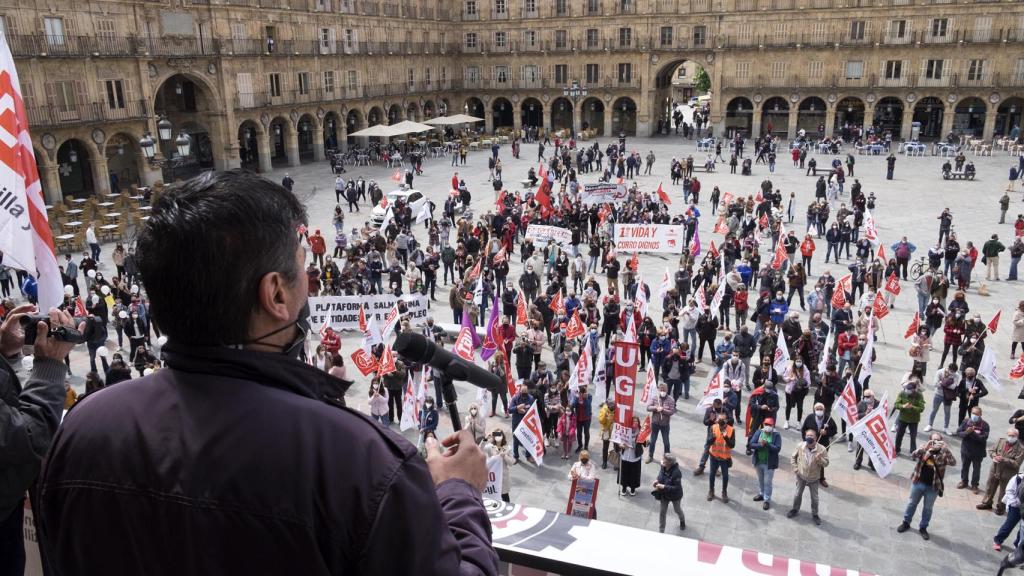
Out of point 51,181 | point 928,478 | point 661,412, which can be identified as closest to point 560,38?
point 51,181

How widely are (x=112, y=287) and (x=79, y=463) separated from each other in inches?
852

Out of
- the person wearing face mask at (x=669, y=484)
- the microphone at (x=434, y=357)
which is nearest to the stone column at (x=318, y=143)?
the person wearing face mask at (x=669, y=484)

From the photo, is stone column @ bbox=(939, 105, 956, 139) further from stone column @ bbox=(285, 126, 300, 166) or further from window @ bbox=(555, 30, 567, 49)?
stone column @ bbox=(285, 126, 300, 166)

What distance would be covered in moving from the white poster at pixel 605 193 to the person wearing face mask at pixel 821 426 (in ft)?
57.0

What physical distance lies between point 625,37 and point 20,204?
5703cm

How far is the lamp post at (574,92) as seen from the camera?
5428 centimetres

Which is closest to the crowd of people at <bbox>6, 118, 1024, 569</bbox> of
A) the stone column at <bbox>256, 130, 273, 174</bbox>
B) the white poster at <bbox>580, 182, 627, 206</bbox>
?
the white poster at <bbox>580, 182, 627, 206</bbox>

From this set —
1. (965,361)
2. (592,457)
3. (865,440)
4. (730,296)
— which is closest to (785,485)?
(865,440)

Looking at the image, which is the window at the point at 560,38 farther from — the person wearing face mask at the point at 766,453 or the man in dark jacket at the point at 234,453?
the man in dark jacket at the point at 234,453

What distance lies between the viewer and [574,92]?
2137 inches

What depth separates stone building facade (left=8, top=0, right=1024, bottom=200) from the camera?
3622 cm

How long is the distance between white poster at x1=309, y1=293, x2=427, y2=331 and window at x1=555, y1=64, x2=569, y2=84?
4664 centimetres

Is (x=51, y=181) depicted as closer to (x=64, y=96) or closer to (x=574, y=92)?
(x=64, y=96)

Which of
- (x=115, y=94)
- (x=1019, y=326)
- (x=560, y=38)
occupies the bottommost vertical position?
(x=1019, y=326)
